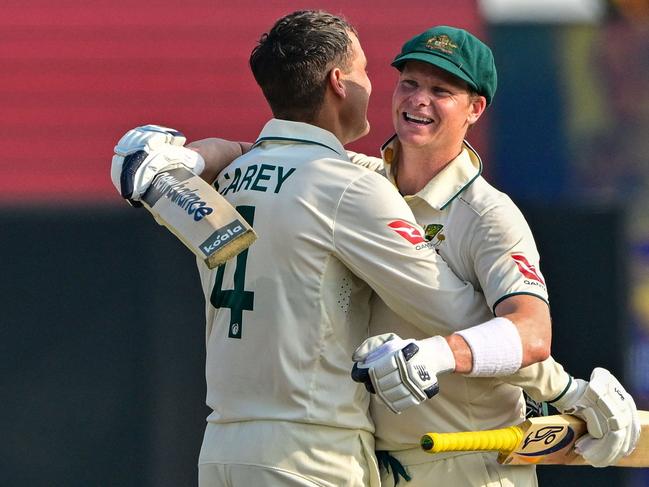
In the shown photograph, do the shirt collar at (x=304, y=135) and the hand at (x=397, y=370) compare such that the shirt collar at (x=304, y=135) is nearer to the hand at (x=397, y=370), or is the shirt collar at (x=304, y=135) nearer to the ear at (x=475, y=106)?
the ear at (x=475, y=106)

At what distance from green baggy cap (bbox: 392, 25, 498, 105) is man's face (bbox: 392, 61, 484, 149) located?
0.11 feet

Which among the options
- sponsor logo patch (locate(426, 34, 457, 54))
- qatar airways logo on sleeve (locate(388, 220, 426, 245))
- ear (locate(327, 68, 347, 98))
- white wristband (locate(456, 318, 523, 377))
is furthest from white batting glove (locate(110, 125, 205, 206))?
white wristband (locate(456, 318, 523, 377))

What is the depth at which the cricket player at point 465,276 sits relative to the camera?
270cm

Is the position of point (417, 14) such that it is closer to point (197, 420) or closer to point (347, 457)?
A: point (197, 420)

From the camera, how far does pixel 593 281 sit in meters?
4.95

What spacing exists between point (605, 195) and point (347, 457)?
137 inches

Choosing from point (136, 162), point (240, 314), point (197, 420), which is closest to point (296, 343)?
point (240, 314)

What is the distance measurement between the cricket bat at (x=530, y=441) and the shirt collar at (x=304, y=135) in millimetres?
642

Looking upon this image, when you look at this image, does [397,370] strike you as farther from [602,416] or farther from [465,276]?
[602,416]

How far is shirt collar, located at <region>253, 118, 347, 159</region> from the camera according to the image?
9.18ft

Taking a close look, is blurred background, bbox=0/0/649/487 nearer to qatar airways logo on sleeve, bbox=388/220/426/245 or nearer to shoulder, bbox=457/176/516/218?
shoulder, bbox=457/176/516/218

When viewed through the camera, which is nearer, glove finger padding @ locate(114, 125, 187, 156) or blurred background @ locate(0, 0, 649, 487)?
glove finger padding @ locate(114, 125, 187, 156)

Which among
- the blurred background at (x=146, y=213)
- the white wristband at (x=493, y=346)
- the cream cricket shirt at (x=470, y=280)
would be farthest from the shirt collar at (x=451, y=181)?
the blurred background at (x=146, y=213)

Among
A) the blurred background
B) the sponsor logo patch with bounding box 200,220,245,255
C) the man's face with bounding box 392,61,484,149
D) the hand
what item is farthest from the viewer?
the blurred background
